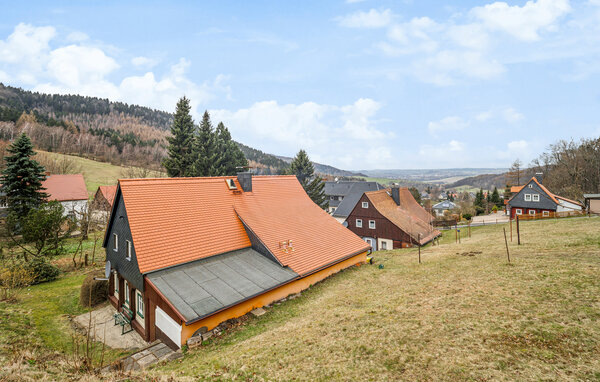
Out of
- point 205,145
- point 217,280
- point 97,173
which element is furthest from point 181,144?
point 97,173

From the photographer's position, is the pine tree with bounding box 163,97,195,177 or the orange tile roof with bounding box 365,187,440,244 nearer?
the orange tile roof with bounding box 365,187,440,244

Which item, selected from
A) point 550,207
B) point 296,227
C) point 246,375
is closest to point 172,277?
point 246,375

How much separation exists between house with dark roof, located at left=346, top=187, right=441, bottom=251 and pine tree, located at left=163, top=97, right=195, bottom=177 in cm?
2283

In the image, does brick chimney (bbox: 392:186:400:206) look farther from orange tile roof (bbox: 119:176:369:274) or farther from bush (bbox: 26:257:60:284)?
bush (bbox: 26:257:60:284)

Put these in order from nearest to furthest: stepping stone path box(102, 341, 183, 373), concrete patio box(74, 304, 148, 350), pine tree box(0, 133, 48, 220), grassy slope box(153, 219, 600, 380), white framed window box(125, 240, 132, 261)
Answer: grassy slope box(153, 219, 600, 380), stepping stone path box(102, 341, 183, 373), concrete patio box(74, 304, 148, 350), white framed window box(125, 240, 132, 261), pine tree box(0, 133, 48, 220)

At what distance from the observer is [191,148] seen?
3569 cm

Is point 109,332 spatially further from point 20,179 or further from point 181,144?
point 181,144

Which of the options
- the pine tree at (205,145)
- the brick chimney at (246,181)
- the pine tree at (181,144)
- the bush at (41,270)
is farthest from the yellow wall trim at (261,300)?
the pine tree at (181,144)

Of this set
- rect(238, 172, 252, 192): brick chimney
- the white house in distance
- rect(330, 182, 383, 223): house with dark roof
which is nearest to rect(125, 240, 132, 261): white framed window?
rect(238, 172, 252, 192): brick chimney

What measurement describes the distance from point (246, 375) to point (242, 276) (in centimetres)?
Result: 577

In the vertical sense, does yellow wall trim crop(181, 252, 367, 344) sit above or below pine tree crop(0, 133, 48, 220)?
below

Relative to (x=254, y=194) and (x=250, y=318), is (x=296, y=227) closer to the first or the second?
(x=254, y=194)

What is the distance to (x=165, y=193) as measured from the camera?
47.0ft

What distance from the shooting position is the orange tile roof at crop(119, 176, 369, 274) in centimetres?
1234
